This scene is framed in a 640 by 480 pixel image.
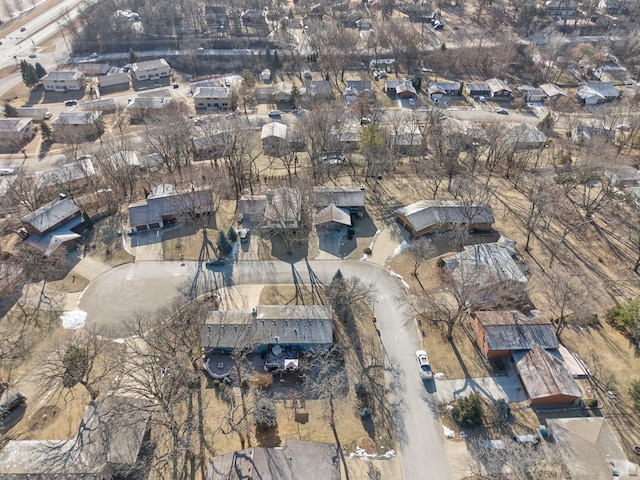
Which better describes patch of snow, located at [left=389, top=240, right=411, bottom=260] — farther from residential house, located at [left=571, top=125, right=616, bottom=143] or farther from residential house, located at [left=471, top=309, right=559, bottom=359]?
residential house, located at [left=571, top=125, right=616, bottom=143]

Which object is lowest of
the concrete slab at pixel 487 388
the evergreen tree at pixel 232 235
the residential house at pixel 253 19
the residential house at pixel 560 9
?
the concrete slab at pixel 487 388

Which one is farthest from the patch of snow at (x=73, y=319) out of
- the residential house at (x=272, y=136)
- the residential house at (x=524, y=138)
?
the residential house at (x=524, y=138)

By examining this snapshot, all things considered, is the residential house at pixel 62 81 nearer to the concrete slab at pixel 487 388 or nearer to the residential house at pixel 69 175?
the residential house at pixel 69 175

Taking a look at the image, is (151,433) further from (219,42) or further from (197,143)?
(219,42)

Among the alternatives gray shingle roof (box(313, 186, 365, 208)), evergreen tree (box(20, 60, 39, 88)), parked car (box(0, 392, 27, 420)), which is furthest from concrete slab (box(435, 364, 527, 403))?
evergreen tree (box(20, 60, 39, 88))

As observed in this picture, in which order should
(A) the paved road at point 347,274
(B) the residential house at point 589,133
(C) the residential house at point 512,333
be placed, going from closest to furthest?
(A) the paved road at point 347,274 → (C) the residential house at point 512,333 → (B) the residential house at point 589,133

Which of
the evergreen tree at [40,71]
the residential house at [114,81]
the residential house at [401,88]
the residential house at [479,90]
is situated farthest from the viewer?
the evergreen tree at [40,71]

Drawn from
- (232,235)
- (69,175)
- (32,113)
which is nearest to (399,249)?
(232,235)
